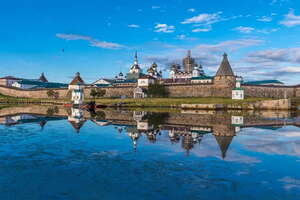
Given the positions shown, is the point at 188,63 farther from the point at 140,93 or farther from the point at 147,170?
the point at 147,170

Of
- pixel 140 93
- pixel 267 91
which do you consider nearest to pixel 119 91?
pixel 140 93

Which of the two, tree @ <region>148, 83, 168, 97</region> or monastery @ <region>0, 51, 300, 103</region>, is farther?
tree @ <region>148, 83, 168, 97</region>

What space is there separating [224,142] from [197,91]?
52638 mm

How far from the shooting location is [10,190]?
6.43 metres

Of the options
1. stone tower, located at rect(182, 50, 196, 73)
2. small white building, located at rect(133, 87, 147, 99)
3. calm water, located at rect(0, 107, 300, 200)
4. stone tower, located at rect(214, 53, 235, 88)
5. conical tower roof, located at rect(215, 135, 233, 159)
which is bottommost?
calm water, located at rect(0, 107, 300, 200)

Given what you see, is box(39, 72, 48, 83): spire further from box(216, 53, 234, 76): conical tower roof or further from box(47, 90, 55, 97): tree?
box(216, 53, 234, 76): conical tower roof

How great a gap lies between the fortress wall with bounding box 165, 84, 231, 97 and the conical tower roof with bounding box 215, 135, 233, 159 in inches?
1802

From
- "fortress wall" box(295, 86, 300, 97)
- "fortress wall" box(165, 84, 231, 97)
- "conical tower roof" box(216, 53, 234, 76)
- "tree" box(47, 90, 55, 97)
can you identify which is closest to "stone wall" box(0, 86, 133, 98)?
"tree" box(47, 90, 55, 97)

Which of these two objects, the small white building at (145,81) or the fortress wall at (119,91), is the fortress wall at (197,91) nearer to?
the small white building at (145,81)

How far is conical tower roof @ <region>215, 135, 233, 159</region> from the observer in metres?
11.7

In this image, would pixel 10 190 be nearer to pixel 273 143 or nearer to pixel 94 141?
pixel 94 141

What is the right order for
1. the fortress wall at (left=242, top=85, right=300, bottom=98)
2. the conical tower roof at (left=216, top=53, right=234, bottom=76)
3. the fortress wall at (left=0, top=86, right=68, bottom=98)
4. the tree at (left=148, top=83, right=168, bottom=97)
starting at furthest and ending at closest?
the fortress wall at (left=0, top=86, right=68, bottom=98)
the tree at (left=148, top=83, right=168, bottom=97)
the fortress wall at (left=242, top=85, right=300, bottom=98)
the conical tower roof at (left=216, top=53, right=234, bottom=76)

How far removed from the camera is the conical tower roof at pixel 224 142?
11.7m

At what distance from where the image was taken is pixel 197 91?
65.7 metres
